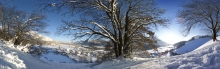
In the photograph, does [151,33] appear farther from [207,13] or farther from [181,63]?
[181,63]

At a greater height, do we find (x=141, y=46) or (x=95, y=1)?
(x=95, y=1)

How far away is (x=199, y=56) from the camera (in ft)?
20.4

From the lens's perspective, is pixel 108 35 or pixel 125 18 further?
pixel 125 18

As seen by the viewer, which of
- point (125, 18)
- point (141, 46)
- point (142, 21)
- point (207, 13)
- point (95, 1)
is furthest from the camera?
point (207, 13)

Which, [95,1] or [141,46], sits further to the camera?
[141,46]

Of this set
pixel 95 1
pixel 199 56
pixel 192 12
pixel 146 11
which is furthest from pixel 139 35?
pixel 199 56

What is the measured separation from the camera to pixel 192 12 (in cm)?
2234

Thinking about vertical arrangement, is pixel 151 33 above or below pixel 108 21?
below

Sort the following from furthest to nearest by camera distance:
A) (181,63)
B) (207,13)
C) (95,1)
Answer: (207,13) < (95,1) < (181,63)

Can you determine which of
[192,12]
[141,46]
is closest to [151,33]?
[141,46]

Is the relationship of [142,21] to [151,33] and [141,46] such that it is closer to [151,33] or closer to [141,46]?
[151,33]

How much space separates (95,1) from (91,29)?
7.40 ft

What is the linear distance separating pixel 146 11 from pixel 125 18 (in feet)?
6.44

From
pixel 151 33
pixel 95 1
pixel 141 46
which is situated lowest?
pixel 141 46
